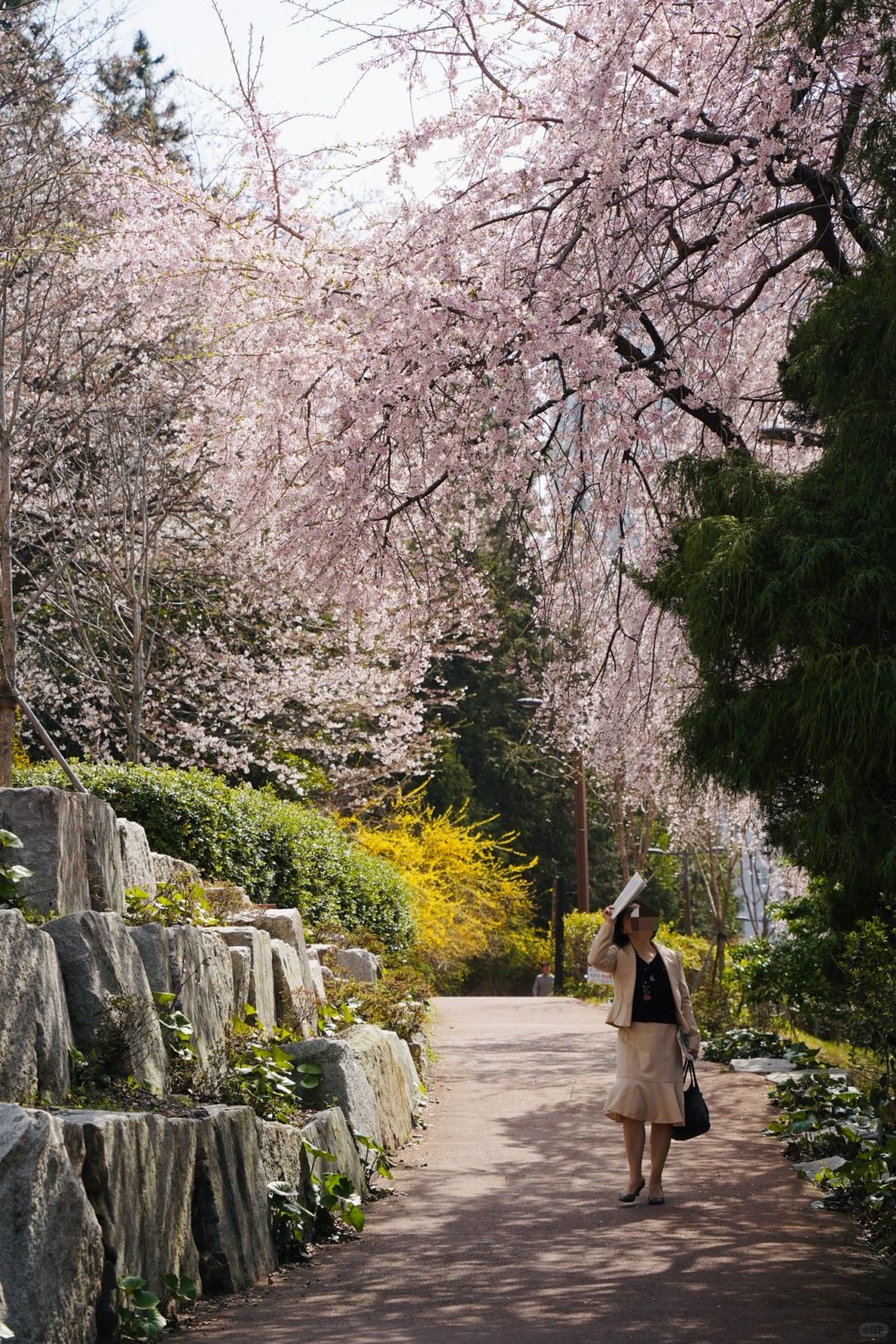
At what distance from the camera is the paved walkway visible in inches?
195

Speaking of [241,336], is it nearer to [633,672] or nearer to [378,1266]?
[633,672]

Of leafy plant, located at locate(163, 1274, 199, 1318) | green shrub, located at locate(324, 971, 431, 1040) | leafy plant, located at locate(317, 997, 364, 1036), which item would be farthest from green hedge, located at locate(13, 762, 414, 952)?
leafy plant, located at locate(163, 1274, 199, 1318)

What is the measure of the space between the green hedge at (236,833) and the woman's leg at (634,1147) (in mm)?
4295

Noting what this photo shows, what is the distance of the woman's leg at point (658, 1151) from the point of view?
7.35 metres

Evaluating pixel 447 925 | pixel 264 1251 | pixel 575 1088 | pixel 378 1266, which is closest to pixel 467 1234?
pixel 378 1266

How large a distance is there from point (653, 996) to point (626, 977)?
17 cm

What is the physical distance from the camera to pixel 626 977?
749 centimetres

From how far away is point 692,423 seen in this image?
10.5 m

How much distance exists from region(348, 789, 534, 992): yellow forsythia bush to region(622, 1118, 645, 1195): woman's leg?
14.9 meters

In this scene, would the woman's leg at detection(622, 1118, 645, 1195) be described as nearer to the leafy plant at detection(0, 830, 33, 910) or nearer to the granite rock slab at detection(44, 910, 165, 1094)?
the granite rock slab at detection(44, 910, 165, 1094)

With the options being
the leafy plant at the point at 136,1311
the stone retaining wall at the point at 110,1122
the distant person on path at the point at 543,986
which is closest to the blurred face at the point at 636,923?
the stone retaining wall at the point at 110,1122

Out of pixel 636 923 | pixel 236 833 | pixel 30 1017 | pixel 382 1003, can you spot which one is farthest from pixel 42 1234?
pixel 236 833

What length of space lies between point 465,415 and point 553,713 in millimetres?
13242

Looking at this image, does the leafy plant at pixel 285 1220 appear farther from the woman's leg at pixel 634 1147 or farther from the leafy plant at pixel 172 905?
the woman's leg at pixel 634 1147
